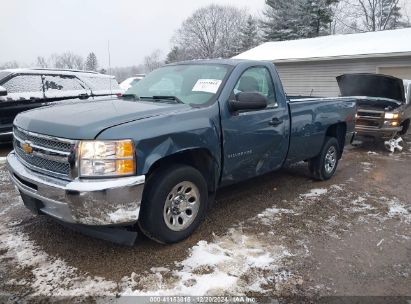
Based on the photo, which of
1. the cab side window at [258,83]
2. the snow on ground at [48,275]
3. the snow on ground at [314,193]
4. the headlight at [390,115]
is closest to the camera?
the snow on ground at [48,275]

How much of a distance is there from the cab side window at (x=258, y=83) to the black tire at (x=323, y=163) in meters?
1.80

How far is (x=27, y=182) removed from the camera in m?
3.56

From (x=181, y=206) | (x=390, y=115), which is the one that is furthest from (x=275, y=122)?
(x=390, y=115)

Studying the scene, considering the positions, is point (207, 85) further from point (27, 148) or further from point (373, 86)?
point (373, 86)

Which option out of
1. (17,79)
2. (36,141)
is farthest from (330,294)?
(17,79)

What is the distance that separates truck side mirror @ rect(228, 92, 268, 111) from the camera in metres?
4.05

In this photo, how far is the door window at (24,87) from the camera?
8195 mm

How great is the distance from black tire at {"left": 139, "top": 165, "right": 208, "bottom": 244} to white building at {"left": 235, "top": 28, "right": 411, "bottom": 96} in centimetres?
1366

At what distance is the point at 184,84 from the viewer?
14.7ft

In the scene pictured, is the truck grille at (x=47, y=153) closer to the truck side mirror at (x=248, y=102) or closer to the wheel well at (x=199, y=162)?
the wheel well at (x=199, y=162)

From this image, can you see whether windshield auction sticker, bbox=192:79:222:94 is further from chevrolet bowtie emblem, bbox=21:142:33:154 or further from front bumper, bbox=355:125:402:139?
front bumper, bbox=355:125:402:139

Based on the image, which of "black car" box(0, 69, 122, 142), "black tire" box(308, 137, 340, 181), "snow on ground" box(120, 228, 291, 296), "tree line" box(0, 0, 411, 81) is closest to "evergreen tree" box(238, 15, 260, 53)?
"tree line" box(0, 0, 411, 81)

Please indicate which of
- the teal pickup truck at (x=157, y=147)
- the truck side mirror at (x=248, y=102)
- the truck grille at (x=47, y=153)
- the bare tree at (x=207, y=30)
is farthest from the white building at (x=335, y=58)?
the bare tree at (x=207, y=30)

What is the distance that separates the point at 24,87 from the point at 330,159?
6683 millimetres
